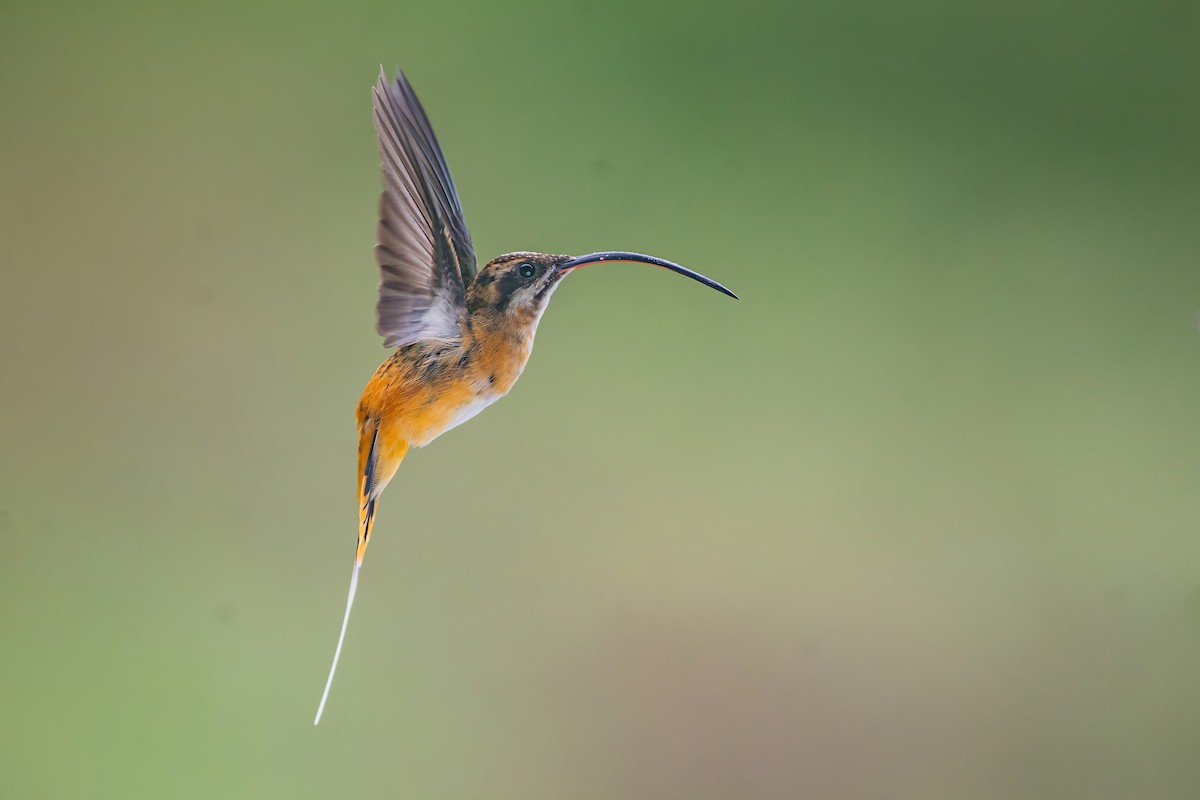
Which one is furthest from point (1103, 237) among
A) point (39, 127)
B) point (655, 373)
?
point (39, 127)

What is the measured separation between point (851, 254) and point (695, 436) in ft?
1.25

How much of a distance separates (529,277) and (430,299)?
0.08 m

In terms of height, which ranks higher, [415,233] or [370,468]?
[415,233]

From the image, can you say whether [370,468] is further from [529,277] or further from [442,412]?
[529,277]

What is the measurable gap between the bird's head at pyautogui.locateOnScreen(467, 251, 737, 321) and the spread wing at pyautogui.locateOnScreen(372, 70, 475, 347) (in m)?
0.03

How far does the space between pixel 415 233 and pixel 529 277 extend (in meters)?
0.09

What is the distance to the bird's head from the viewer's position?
71 centimetres

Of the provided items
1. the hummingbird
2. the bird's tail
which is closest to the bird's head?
the hummingbird

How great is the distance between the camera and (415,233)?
2.36 feet

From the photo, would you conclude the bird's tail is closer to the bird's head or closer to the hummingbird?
the hummingbird

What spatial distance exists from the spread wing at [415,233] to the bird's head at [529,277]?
0.10 feet

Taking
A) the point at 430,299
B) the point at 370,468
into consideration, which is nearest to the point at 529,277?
the point at 430,299

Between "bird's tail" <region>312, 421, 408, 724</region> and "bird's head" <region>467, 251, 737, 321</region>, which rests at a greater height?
"bird's head" <region>467, 251, 737, 321</region>

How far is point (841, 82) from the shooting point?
1486 mm
